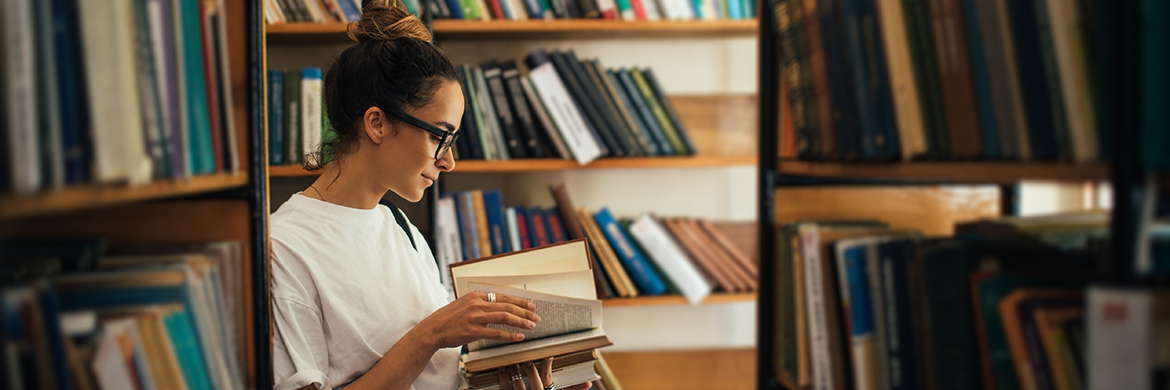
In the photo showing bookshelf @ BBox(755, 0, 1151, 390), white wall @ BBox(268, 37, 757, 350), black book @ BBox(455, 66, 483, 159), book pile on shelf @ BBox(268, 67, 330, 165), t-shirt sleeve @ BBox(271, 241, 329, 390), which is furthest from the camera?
white wall @ BBox(268, 37, 757, 350)

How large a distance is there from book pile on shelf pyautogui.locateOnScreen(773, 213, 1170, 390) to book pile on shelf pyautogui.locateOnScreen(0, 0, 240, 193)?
725mm

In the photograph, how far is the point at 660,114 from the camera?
6.53ft

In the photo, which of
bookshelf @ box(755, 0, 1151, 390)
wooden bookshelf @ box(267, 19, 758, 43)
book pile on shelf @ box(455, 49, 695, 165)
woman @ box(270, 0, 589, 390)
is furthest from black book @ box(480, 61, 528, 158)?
bookshelf @ box(755, 0, 1151, 390)

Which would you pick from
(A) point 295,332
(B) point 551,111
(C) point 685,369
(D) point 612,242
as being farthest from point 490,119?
(C) point 685,369

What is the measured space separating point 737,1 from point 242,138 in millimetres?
1599

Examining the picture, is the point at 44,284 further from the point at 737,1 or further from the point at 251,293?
the point at 737,1

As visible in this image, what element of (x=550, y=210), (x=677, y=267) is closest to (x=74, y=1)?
(x=550, y=210)

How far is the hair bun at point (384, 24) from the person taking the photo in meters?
1.33

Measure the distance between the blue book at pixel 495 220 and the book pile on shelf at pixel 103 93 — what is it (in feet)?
4.05

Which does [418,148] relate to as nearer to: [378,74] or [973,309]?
[378,74]

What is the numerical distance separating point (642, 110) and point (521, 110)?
13.8 inches

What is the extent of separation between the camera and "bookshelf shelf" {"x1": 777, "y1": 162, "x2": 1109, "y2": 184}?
22.4 inches

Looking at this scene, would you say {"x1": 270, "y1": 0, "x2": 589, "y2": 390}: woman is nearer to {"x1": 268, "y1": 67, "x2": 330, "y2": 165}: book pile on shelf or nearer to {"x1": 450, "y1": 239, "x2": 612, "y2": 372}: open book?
{"x1": 450, "y1": 239, "x2": 612, "y2": 372}: open book

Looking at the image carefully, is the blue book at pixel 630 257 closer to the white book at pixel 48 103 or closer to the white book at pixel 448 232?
the white book at pixel 448 232
